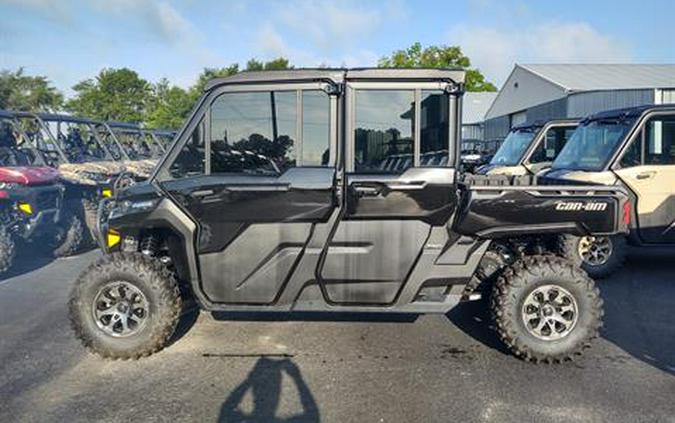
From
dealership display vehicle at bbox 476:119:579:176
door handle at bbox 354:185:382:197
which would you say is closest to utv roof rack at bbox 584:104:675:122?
dealership display vehicle at bbox 476:119:579:176

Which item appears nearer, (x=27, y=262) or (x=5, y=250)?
(x=5, y=250)

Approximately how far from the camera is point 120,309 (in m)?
4.30

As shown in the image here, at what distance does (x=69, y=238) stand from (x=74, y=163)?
2242 millimetres

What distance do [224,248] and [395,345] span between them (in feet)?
5.56

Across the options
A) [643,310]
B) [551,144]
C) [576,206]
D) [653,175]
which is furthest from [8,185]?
[551,144]

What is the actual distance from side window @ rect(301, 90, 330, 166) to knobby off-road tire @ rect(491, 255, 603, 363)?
1.79m

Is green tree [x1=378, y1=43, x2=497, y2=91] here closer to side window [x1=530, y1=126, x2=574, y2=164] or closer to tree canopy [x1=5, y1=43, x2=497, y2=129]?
tree canopy [x1=5, y1=43, x2=497, y2=129]

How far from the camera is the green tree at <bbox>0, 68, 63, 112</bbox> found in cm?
3556

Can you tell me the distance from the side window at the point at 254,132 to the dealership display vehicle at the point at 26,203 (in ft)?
15.5

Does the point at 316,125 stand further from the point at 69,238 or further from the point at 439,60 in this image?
the point at 439,60

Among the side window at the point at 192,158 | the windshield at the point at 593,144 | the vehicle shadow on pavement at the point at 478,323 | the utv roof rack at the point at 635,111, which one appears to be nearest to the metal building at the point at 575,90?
the windshield at the point at 593,144

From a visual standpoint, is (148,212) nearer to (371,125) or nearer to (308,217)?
(308,217)

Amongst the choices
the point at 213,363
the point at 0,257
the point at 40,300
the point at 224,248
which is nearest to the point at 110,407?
the point at 213,363

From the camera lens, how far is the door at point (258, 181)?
4125 millimetres
